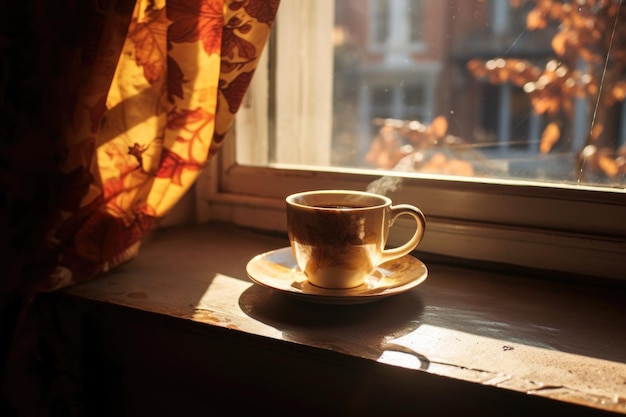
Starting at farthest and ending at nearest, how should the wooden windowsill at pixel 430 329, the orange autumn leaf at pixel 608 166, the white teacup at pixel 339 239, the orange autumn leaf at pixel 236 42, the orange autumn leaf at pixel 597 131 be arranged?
1. the orange autumn leaf at pixel 597 131
2. the orange autumn leaf at pixel 608 166
3. the orange autumn leaf at pixel 236 42
4. the white teacup at pixel 339 239
5. the wooden windowsill at pixel 430 329

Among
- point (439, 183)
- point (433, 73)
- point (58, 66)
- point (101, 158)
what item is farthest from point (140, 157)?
point (433, 73)

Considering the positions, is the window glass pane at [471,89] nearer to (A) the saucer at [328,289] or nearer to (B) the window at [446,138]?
(B) the window at [446,138]

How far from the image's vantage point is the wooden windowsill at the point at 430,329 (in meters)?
0.51

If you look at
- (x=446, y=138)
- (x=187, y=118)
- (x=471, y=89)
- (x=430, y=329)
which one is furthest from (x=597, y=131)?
(x=187, y=118)

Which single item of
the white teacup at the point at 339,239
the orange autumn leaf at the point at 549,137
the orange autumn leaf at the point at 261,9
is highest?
the orange autumn leaf at the point at 261,9

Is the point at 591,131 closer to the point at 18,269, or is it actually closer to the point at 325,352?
the point at 325,352

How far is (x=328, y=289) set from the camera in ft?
2.13

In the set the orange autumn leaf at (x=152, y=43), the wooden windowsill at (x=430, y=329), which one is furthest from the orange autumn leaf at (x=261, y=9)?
the wooden windowsill at (x=430, y=329)

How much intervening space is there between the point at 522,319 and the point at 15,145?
2.02 feet

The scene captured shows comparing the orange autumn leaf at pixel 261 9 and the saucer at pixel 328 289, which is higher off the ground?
the orange autumn leaf at pixel 261 9

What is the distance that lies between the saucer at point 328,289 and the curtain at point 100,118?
0.17 meters

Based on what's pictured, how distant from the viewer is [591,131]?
3.17 feet

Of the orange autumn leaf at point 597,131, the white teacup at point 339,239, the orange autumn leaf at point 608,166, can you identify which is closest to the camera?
the white teacup at point 339,239

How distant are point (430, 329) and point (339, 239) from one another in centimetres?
14
